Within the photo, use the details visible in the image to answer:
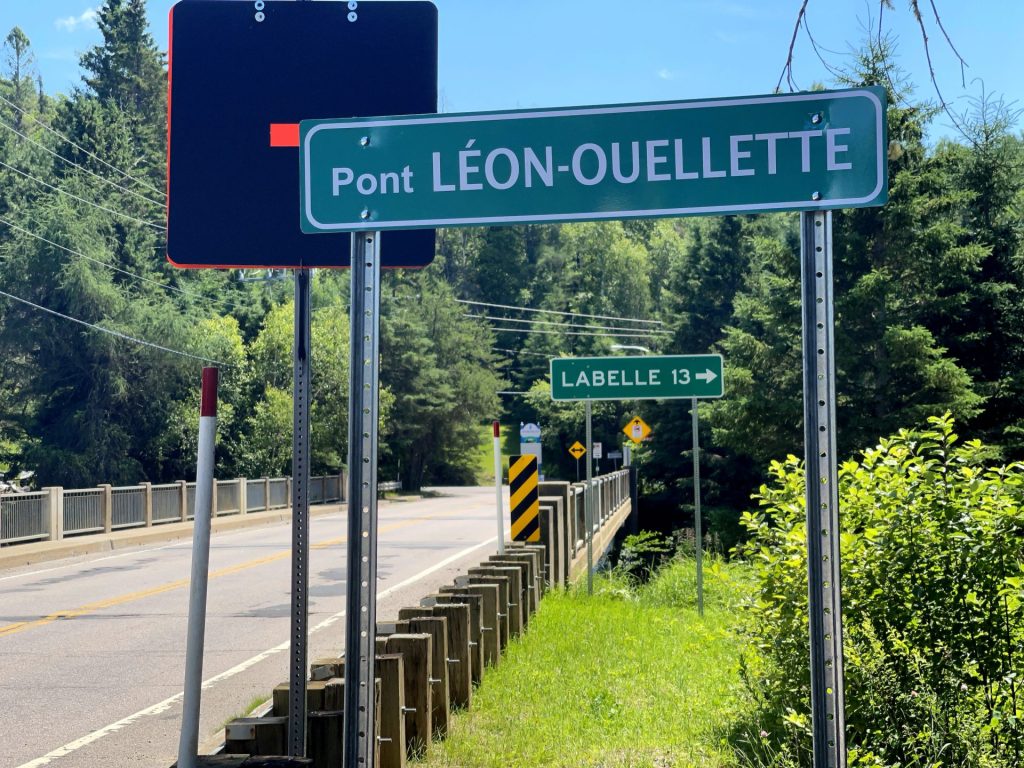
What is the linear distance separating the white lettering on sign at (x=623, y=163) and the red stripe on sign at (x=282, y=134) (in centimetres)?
132

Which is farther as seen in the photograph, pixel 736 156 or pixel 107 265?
pixel 107 265

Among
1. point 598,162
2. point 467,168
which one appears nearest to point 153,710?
point 467,168

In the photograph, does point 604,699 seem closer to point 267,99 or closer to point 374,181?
point 267,99

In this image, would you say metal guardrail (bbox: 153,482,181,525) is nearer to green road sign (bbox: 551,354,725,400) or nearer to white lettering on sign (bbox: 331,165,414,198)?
green road sign (bbox: 551,354,725,400)

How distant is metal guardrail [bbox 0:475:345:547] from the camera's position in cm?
2123

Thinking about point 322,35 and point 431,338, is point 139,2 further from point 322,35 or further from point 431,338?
point 322,35

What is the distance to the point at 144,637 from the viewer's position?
38.4 feet

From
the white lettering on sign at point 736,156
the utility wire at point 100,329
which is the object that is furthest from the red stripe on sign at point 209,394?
the utility wire at point 100,329

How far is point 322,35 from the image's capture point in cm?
490

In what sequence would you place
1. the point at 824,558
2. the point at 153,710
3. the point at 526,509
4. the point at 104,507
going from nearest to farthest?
1. the point at 824,558
2. the point at 153,710
3. the point at 526,509
4. the point at 104,507

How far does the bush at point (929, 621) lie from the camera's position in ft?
16.7

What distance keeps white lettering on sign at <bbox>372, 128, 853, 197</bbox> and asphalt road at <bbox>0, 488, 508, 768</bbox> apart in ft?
14.9

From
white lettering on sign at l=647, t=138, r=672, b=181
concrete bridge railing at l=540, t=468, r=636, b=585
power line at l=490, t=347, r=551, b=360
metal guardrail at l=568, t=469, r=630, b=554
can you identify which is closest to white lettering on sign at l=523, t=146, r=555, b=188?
white lettering on sign at l=647, t=138, r=672, b=181

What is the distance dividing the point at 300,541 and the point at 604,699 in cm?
377
